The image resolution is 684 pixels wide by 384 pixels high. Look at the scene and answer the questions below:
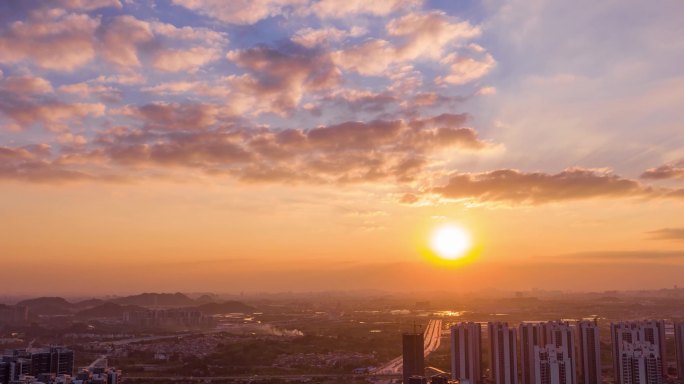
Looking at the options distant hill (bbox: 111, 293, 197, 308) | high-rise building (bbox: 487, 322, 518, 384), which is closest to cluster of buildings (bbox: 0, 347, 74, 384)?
high-rise building (bbox: 487, 322, 518, 384)

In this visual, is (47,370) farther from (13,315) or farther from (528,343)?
(13,315)

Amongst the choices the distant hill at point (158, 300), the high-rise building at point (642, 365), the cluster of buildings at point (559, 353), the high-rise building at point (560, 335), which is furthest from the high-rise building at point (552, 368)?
the distant hill at point (158, 300)

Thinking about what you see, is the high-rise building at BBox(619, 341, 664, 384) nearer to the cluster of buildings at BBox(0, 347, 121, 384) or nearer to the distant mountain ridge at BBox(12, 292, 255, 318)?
the cluster of buildings at BBox(0, 347, 121, 384)

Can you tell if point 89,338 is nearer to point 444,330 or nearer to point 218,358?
point 218,358

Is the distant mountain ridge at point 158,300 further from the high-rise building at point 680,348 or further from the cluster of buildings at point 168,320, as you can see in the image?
the high-rise building at point 680,348

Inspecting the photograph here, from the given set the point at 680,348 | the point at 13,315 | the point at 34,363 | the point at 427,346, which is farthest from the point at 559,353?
the point at 13,315

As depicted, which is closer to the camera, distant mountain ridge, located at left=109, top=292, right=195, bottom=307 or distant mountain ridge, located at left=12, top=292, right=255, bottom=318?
distant mountain ridge, located at left=12, top=292, right=255, bottom=318
